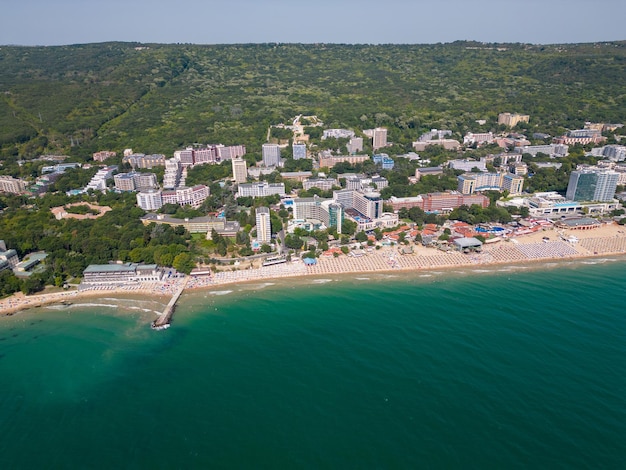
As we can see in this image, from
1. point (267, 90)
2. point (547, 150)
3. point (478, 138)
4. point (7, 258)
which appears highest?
point (267, 90)

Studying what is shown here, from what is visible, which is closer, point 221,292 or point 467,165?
point 221,292

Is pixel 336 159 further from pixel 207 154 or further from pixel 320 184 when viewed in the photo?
pixel 207 154

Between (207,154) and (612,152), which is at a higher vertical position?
(612,152)

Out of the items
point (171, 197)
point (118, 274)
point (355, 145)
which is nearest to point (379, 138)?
point (355, 145)

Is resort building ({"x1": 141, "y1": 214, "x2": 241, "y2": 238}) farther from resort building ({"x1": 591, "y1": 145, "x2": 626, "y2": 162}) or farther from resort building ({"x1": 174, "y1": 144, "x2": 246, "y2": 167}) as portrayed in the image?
resort building ({"x1": 591, "y1": 145, "x2": 626, "y2": 162})

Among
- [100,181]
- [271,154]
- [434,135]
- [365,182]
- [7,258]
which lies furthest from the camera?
[434,135]

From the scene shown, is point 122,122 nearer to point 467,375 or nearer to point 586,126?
point 467,375

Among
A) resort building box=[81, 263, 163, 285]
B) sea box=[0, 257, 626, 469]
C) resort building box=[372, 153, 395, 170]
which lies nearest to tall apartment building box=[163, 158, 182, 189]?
resort building box=[81, 263, 163, 285]
